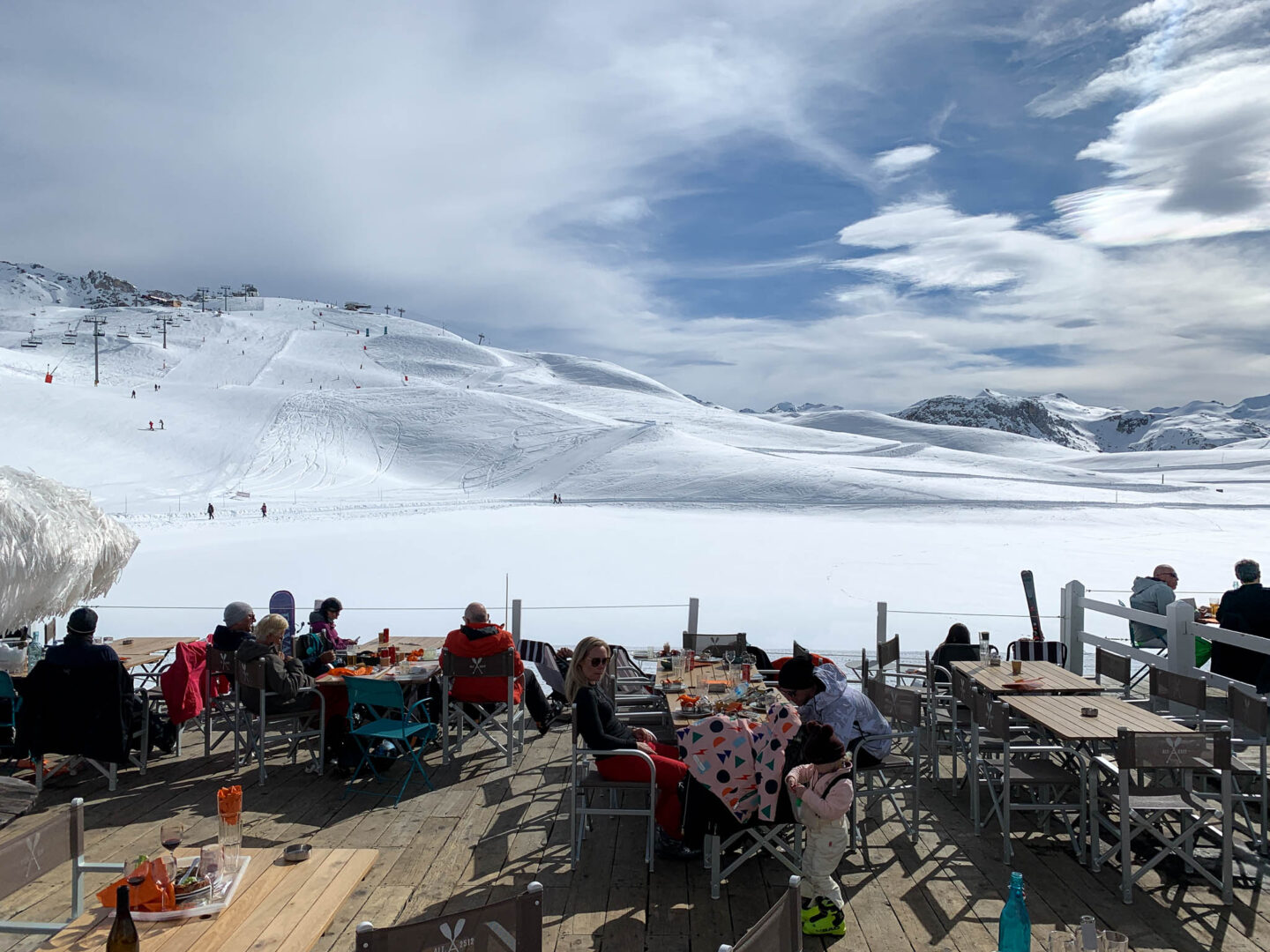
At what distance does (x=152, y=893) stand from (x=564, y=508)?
3444cm

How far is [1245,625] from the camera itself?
7664 mm

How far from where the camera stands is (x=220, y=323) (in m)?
125

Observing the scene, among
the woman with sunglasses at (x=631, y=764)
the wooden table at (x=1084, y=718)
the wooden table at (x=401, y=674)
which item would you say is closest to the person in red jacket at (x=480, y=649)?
the wooden table at (x=401, y=674)

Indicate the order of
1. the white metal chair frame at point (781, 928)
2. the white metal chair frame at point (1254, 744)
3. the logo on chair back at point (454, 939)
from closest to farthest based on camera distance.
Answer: the white metal chair frame at point (781, 928)
the logo on chair back at point (454, 939)
the white metal chair frame at point (1254, 744)

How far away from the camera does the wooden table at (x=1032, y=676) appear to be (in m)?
6.61

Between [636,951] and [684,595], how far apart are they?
469 inches

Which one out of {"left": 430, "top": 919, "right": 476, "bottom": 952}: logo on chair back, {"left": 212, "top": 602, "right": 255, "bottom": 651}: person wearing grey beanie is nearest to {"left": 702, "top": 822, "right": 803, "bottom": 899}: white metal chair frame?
{"left": 430, "top": 919, "right": 476, "bottom": 952}: logo on chair back

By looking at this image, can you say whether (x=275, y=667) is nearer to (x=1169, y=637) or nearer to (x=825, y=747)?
(x=825, y=747)

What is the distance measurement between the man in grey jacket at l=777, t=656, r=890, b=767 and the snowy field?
6.44 metres

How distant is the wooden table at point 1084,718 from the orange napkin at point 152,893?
4.74 m

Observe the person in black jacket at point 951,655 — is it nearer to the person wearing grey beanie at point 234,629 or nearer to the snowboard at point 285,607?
the person wearing grey beanie at point 234,629

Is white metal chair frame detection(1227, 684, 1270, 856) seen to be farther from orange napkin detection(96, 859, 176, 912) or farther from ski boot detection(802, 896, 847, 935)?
orange napkin detection(96, 859, 176, 912)

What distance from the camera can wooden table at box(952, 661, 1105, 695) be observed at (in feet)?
21.7

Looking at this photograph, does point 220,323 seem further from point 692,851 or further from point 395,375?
point 692,851
